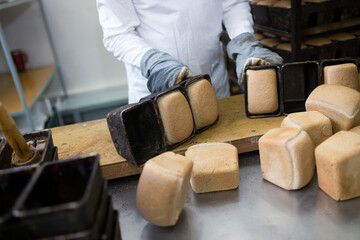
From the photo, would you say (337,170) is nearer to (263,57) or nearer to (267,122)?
(267,122)

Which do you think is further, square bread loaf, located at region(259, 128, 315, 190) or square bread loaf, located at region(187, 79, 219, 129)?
square bread loaf, located at region(187, 79, 219, 129)

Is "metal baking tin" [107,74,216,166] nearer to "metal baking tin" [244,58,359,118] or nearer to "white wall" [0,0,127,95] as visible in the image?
"metal baking tin" [244,58,359,118]

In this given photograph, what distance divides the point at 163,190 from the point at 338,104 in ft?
2.15

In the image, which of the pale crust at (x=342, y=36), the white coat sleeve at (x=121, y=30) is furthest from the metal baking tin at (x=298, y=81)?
the pale crust at (x=342, y=36)

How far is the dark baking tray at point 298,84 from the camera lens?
4.20 ft

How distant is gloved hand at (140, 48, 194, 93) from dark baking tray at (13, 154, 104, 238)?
2.03 ft

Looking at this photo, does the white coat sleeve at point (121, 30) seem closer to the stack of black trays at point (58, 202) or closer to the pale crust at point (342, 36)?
the stack of black trays at point (58, 202)

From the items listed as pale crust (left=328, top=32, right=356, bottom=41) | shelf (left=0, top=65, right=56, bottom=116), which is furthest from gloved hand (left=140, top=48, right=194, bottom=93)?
shelf (left=0, top=65, right=56, bottom=116)

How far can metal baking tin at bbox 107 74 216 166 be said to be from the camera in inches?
42.7

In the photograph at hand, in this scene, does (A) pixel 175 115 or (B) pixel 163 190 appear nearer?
(B) pixel 163 190

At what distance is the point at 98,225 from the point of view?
63 centimetres

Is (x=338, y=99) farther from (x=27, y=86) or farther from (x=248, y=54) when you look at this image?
(x=27, y=86)

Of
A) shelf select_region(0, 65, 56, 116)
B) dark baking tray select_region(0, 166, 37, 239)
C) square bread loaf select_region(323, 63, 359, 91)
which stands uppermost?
dark baking tray select_region(0, 166, 37, 239)

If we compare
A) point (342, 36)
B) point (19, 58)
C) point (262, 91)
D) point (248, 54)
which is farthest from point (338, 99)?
point (19, 58)
